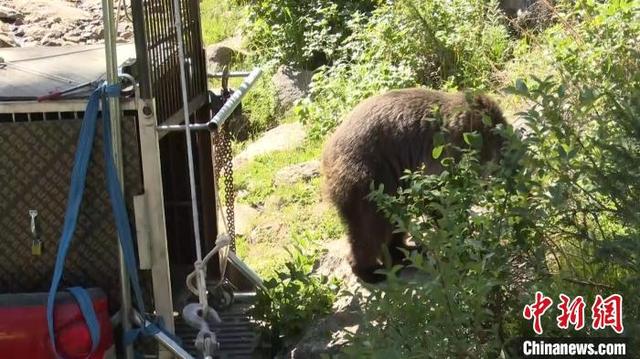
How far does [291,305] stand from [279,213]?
10.4 feet

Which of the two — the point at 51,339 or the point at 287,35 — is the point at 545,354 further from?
the point at 287,35

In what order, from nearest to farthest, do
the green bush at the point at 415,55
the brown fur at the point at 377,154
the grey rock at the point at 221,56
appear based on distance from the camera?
the brown fur at the point at 377,154 < the green bush at the point at 415,55 < the grey rock at the point at 221,56

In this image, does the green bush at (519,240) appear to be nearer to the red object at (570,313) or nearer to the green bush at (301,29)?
the red object at (570,313)

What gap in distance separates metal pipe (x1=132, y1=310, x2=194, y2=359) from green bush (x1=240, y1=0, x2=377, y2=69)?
7.94m

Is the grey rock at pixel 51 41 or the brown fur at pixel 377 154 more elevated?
the grey rock at pixel 51 41

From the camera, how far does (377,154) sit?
6.81 m

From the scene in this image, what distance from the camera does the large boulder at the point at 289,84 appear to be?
12.3m

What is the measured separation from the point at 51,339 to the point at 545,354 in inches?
89.7

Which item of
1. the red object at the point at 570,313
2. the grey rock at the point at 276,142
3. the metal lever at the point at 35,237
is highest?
the metal lever at the point at 35,237

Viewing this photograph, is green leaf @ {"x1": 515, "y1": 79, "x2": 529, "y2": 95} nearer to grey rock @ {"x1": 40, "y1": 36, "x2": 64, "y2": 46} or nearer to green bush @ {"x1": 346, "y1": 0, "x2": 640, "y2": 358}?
green bush @ {"x1": 346, "y1": 0, "x2": 640, "y2": 358}

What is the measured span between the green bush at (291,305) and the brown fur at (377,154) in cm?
80

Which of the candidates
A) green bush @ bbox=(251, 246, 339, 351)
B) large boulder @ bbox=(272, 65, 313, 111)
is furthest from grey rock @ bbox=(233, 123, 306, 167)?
green bush @ bbox=(251, 246, 339, 351)

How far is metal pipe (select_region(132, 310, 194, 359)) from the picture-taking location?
461 cm

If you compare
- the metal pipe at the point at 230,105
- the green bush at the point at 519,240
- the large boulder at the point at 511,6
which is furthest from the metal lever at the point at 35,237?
the large boulder at the point at 511,6
